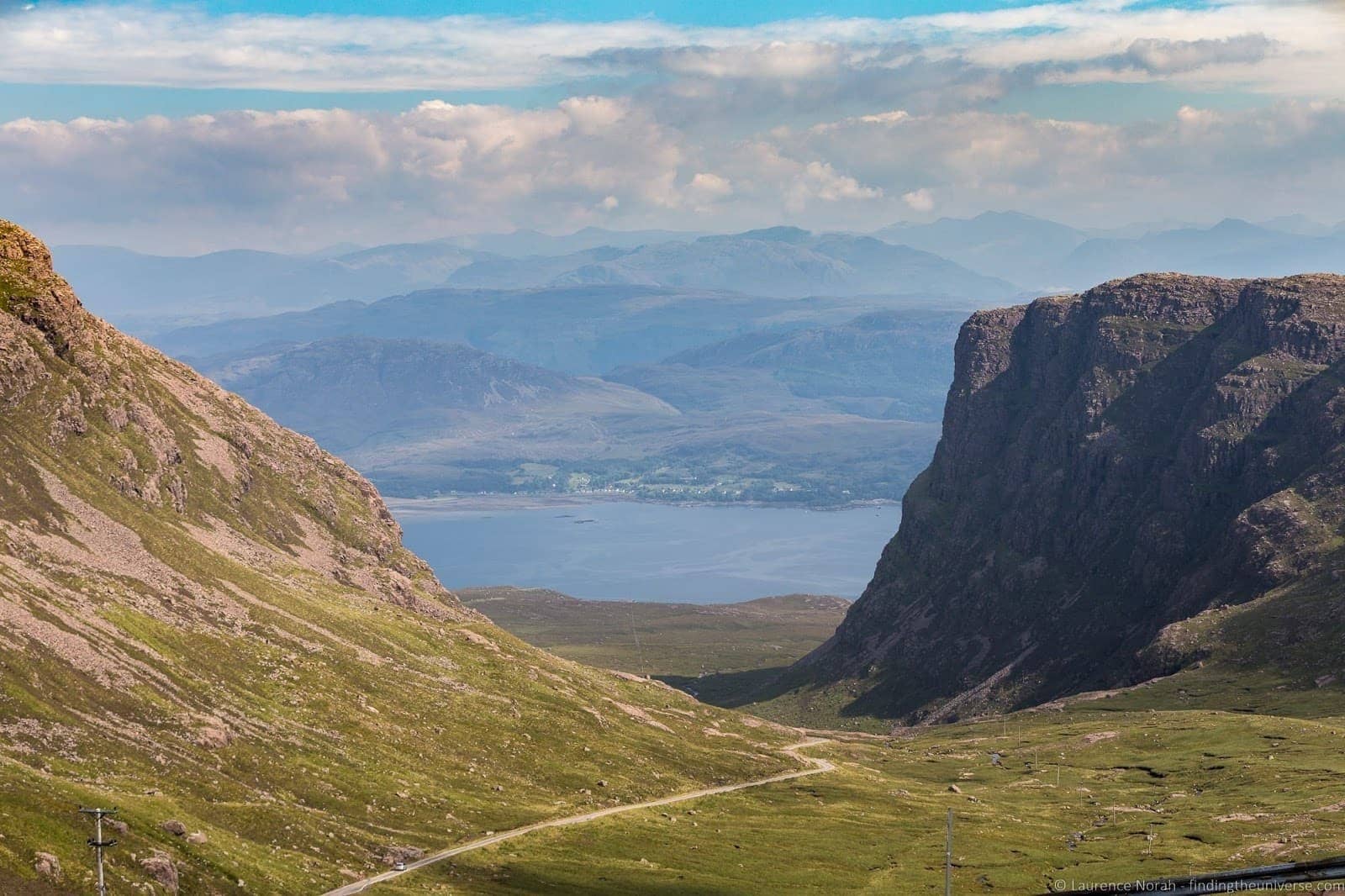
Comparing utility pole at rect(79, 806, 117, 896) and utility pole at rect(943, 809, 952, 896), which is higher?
utility pole at rect(79, 806, 117, 896)

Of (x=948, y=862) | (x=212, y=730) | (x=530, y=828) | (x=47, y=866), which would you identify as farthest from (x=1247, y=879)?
(x=212, y=730)

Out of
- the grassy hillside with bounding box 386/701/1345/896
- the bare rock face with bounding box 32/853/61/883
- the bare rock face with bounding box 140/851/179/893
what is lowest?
the grassy hillside with bounding box 386/701/1345/896

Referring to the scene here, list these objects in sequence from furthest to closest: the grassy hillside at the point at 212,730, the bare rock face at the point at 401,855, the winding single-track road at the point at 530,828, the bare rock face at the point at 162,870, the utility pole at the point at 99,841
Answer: the bare rock face at the point at 401,855 → the winding single-track road at the point at 530,828 → the grassy hillside at the point at 212,730 → the bare rock face at the point at 162,870 → the utility pole at the point at 99,841

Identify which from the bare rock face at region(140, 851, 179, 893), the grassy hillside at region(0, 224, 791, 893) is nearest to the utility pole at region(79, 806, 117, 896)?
the grassy hillside at region(0, 224, 791, 893)

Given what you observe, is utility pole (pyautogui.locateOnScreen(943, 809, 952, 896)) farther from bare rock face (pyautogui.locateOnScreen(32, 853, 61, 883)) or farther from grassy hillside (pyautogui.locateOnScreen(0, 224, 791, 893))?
bare rock face (pyautogui.locateOnScreen(32, 853, 61, 883))

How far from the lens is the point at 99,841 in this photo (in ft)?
319

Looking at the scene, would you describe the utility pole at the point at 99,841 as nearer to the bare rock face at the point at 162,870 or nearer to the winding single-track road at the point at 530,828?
the bare rock face at the point at 162,870

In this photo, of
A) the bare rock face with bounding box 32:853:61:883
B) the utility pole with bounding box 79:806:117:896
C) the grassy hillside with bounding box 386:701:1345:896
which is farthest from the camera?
the grassy hillside with bounding box 386:701:1345:896

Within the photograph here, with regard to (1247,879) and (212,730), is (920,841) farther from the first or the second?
(1247,879)

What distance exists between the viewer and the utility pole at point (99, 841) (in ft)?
320

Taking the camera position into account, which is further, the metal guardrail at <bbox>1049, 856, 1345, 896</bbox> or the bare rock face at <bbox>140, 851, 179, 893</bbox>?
the bare rock face at <bbox>140, 851, 179, 893</bbox>

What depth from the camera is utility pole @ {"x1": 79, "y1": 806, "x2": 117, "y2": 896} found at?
320 ft

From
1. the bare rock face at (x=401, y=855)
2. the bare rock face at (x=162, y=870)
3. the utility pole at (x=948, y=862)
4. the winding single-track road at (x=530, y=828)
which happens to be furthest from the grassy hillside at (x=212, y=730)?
the utility pole at (x=948, y=862)

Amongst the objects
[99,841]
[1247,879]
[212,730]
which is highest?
[212,730]
